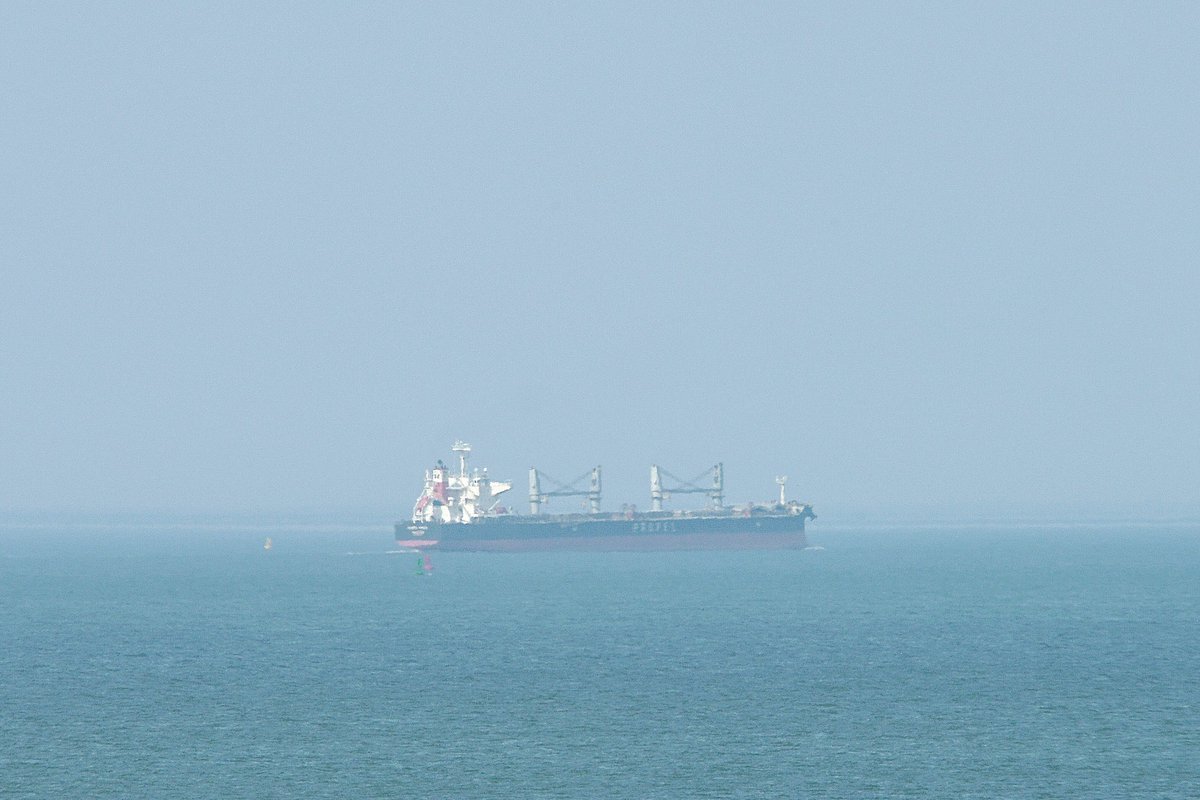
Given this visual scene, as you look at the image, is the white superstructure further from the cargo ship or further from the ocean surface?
the ocean surface

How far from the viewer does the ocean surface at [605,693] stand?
179ft

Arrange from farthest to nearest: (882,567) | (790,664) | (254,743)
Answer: (882,567)
(790,664)
(254,743)

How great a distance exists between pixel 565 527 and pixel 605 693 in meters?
117

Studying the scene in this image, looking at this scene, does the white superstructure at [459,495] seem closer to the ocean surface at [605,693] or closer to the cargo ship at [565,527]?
the cargo ship at [565,527]

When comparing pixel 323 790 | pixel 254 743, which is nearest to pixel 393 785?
pixel 323 790

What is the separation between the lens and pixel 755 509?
7534 inches

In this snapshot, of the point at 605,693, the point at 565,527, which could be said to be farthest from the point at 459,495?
the point at 605,693

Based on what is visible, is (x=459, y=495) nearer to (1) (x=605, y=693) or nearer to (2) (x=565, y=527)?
(2) (x=565, y=527)

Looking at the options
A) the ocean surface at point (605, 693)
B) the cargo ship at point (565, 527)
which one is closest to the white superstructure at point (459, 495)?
the cargo ship at point (565, 527)

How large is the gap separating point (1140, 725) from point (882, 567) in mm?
109522

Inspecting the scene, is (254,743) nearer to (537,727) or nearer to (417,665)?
(537,727)

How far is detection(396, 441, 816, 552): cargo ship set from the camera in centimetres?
18800

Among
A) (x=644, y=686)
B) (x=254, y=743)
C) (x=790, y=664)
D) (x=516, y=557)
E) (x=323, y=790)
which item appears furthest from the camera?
(x=516, y=557)

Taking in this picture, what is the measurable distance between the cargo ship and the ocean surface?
5380 cm
